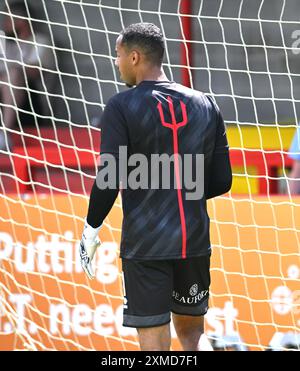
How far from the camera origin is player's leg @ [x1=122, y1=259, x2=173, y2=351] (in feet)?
14.5

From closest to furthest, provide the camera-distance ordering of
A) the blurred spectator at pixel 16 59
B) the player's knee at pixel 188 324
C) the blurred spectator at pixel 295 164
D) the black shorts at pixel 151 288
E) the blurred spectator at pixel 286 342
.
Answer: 1. the black shorts at pixel 151 288
2. the player's knee at pixel 188 324
3. the blurred spectator at pixel 286 342
4. the blurred spectator at pixel 295 164
5. the blurred spectator at pixel 16 59

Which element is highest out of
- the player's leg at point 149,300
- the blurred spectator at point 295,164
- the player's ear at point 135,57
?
the player's ear at point 135,57

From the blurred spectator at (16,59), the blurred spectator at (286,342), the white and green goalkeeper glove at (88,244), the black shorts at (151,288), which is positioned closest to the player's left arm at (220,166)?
the black shorts at (151,288)

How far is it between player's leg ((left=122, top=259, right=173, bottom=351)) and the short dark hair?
0.91m

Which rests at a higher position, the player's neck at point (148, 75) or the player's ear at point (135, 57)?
the player's ear at point (135, 57)

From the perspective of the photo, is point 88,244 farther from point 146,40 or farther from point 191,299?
point 146,40

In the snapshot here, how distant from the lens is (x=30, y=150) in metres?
7.42

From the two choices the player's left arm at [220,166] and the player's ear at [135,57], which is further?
the player's left arm at [220,166]

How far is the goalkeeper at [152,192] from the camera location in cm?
435

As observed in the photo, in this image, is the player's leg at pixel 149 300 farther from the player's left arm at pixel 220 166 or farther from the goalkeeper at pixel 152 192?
the player's left arm at pixel 220 166

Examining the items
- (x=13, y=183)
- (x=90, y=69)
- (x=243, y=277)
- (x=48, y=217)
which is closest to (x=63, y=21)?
(x=90, y=69)

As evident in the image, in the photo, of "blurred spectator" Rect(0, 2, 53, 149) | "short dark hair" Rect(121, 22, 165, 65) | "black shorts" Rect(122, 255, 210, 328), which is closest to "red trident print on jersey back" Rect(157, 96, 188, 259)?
"black shorts" Rect(122, 255, 210, 328)

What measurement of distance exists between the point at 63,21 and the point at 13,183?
199 centimetres
